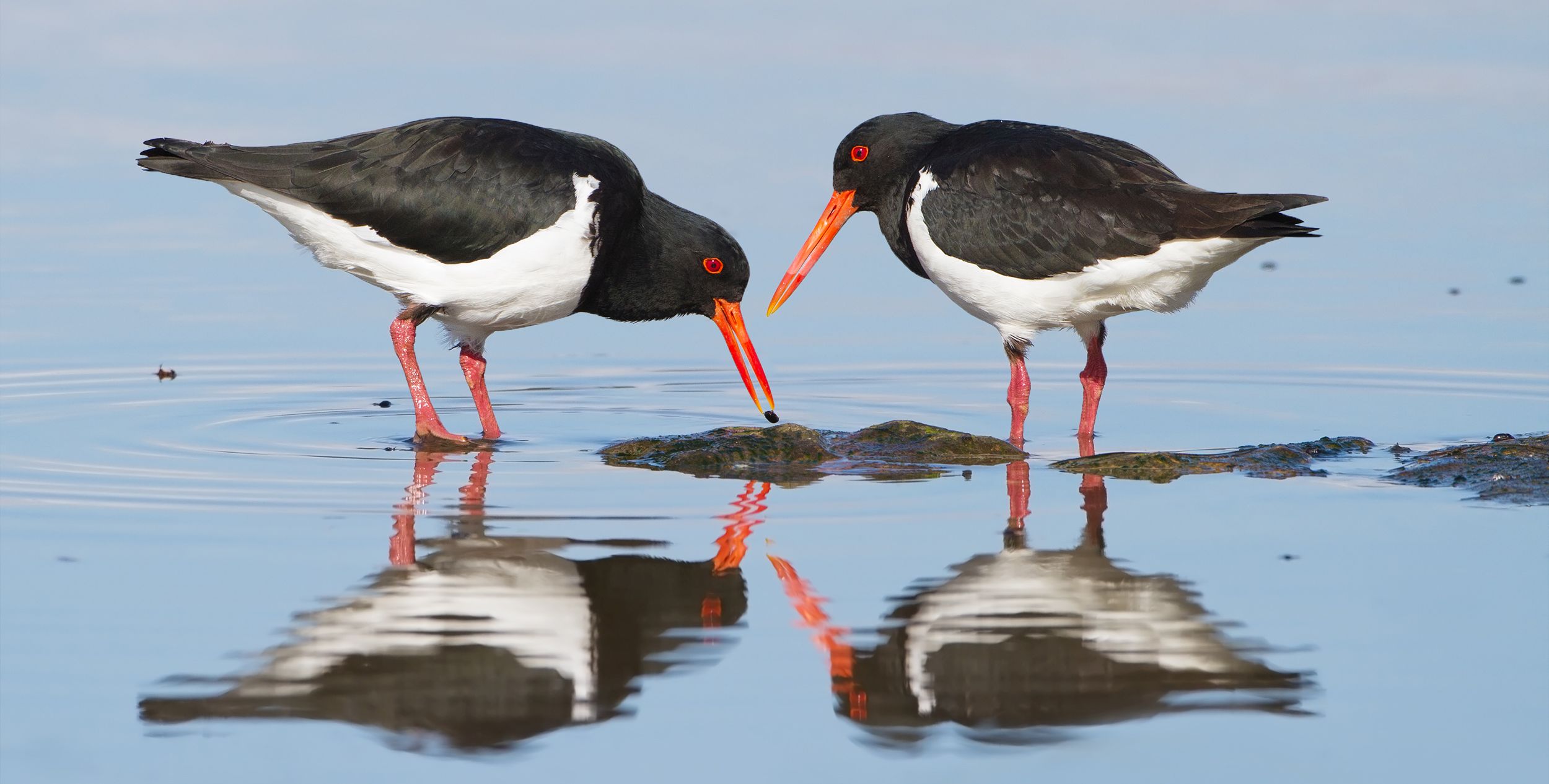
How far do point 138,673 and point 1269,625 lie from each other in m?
3.30

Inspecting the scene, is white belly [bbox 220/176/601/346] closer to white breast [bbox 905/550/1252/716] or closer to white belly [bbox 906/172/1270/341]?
white belly [bbox 906/172/1270/341]

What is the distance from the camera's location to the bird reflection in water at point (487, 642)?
4.69m

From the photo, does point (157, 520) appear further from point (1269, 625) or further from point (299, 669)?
point (1269, 625)

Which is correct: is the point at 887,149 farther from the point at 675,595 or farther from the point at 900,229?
the point at 675,595

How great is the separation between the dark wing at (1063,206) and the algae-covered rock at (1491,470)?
46.9 inches

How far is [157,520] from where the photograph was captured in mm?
6738

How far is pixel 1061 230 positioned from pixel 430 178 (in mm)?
3074

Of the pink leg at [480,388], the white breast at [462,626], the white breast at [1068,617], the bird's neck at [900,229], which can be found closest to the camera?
the white breast at [462,626]

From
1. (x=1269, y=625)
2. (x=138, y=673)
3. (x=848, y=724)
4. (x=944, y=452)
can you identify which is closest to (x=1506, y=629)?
(x=1269, y=625)

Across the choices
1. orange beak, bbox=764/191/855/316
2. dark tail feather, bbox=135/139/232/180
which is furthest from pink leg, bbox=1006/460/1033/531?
dark tail feather, bbox=135/139/232/180

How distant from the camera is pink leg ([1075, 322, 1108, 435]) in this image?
9.09 m

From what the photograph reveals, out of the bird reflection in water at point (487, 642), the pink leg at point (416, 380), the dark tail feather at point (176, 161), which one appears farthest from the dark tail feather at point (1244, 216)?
the dark tail feather at point (176, 161)

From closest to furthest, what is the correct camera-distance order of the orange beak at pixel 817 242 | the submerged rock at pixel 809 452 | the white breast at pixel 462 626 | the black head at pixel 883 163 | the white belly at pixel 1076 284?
the white breast at pixel 462 626, the submerged rock at pixel 809 452, the white belly at pixel 1076 284, the black head at pixel 883 163, the orange beak at pixel 817 242

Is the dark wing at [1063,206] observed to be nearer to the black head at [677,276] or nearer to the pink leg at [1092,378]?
the pink leg at [1092,378]
